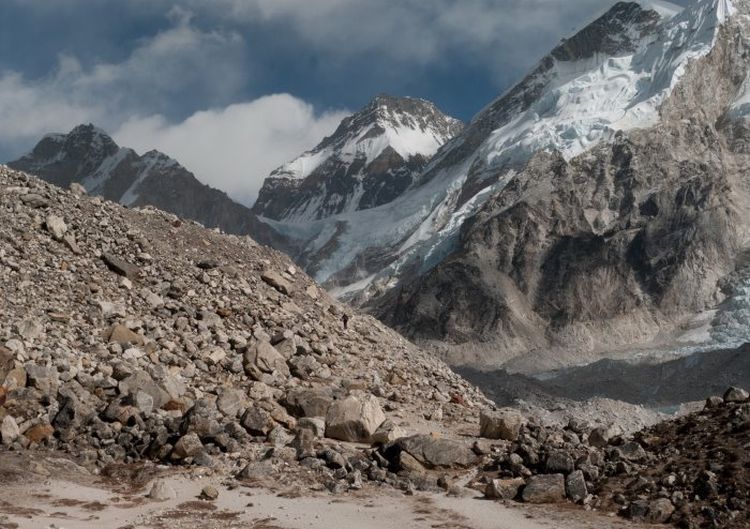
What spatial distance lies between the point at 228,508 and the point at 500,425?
29.0 ft

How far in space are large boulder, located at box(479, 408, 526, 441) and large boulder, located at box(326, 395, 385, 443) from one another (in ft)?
9.84

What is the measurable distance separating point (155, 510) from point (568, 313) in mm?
161370

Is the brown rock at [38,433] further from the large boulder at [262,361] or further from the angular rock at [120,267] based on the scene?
the angular rock at [120,267]

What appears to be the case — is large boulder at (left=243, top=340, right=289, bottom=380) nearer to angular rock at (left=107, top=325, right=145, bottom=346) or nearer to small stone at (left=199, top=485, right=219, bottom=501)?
angular rock at (left=107, top=325, right=145, bottom=346)

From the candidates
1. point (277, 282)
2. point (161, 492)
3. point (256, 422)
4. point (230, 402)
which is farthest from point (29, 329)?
point (277, 282)

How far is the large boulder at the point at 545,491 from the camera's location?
17.7 meters

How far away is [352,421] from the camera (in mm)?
21875

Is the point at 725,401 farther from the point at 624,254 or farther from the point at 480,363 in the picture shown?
the point at 624,254

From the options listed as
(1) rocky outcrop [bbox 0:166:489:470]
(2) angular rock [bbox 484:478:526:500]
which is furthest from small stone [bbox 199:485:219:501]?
(2) angular rock [bbox 484:478:526:500]

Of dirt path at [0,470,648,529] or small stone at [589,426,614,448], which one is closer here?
dirt path at [0,470,648,529]

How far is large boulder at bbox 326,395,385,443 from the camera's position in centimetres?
2184

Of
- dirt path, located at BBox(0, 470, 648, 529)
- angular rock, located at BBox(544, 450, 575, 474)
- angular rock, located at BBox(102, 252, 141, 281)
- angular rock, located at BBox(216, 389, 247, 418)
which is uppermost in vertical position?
angular rock, located at BBox(102, 252, 141, 281)

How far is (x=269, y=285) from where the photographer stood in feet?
104

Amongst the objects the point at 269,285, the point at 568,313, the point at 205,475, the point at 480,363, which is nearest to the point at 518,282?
the point at 568,313
